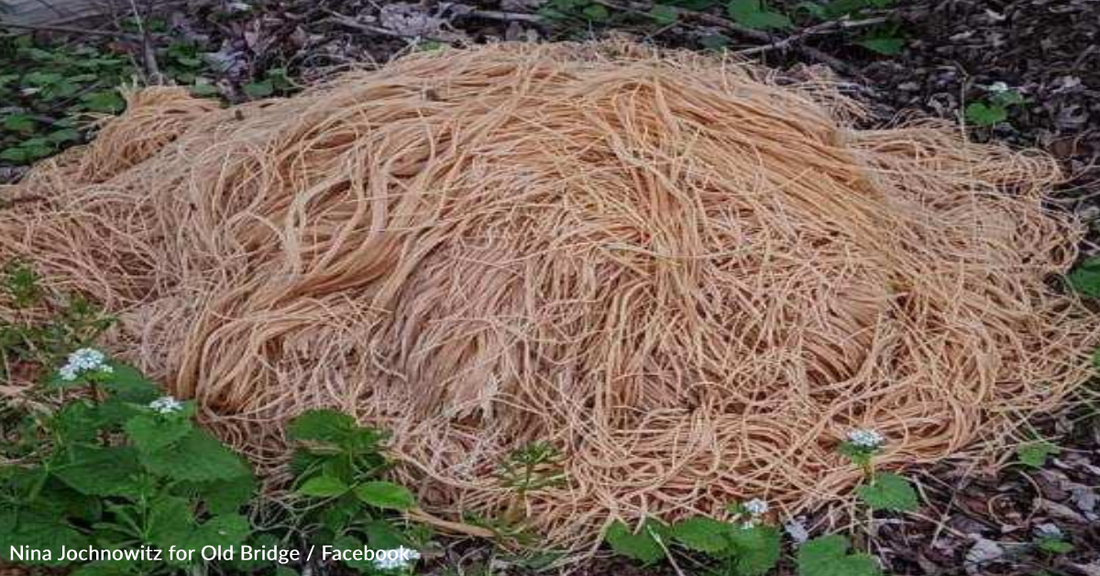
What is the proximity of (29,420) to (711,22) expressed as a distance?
2.38 metres

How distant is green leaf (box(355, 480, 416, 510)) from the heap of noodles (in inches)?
5.9

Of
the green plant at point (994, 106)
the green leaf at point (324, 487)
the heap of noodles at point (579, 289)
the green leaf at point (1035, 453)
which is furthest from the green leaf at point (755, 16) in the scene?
the green leaf at point (324, 487)

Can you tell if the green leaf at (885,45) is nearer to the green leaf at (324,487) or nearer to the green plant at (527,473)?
the green plant at (527,473)

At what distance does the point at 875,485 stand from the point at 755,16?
1978 mm

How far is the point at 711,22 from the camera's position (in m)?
4.30

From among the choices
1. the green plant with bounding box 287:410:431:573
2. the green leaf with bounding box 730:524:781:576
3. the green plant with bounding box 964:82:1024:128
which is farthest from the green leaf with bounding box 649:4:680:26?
the green leaf with bounding box 730:524:781:576

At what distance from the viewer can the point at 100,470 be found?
2.29 m

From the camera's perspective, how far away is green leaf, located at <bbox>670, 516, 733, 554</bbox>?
7.61ft

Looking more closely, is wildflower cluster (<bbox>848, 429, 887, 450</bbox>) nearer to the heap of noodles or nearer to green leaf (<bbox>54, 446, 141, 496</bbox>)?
the heap of noodles

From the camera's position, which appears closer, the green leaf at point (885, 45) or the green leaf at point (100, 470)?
the green leaf at point (100, 470)

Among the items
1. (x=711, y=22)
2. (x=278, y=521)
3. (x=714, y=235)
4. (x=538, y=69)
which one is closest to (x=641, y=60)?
(x=538, y=69)

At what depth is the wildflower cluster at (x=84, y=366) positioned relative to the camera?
7.49 feet

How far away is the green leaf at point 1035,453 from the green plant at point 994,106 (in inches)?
47.7

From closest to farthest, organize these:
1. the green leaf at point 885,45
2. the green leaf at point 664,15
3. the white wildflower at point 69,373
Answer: the white wildflower at point 69,373, the green leaf at point 885,45, the green leaf at point 664,15
